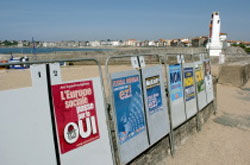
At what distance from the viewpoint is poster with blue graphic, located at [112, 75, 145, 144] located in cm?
300

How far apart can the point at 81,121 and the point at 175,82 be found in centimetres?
266

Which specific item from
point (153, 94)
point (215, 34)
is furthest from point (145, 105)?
point (215, 34)

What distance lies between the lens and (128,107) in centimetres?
317

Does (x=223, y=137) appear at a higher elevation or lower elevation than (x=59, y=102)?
lower

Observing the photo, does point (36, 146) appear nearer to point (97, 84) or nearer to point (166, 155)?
point (97, 84)

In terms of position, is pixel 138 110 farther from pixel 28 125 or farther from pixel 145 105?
pixel 28 125

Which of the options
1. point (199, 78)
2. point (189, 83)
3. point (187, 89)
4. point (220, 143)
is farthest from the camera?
point (199, 78)

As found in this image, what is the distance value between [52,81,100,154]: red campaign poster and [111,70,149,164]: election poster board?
44cm

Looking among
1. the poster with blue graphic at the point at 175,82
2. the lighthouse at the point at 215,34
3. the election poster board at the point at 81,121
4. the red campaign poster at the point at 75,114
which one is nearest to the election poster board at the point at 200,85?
the poster with blue graphic at the point at 175,82

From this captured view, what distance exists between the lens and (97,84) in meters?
2.74

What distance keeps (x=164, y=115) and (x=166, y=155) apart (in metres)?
0.80

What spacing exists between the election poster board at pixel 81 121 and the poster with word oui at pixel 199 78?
3611mm

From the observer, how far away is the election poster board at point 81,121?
2254 millimetres

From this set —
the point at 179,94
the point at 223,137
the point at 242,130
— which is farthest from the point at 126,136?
the point at 242,130
